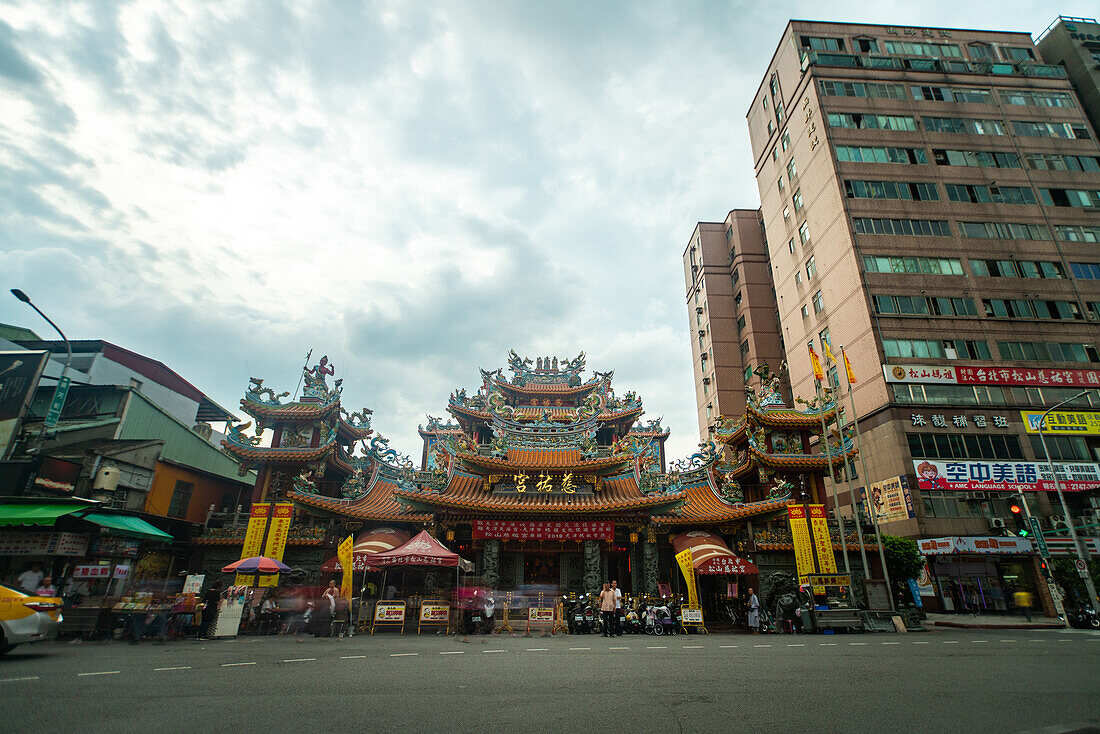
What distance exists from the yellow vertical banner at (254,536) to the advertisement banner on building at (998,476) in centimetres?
3422

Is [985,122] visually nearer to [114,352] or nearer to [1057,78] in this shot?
[1057,78]

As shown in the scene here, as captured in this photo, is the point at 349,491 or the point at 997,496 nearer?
the point at 349,491

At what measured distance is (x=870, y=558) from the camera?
81.1 feet

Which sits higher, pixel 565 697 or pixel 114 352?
pixel 114 352

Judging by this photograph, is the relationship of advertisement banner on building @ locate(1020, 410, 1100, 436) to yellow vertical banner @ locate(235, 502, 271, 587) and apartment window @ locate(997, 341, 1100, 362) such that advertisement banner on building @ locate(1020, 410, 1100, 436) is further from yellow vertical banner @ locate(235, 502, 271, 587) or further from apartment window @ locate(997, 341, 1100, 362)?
yellow vertical banner @ locate(235, 502, 271, 587)

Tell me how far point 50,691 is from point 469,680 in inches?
216

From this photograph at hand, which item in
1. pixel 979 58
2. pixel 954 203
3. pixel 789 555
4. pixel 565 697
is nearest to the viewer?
pixel 565 697

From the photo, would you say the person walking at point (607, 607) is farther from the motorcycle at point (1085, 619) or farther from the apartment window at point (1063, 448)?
the apartment window at point (1063, 448)

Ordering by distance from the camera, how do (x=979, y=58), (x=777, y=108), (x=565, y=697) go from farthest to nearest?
(x=777, y=108)
(x=979, y=58)
(x=565, y=697)

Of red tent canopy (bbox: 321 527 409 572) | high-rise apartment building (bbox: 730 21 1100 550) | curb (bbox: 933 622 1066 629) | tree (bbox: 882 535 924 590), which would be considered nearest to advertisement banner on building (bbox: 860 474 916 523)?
high-rise apartment building (bbox: 730 21 1100 550)

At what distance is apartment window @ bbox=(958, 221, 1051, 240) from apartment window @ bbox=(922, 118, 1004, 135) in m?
8.47

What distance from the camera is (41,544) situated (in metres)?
17.0

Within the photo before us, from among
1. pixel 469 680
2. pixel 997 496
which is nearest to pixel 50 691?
pixel 469 680

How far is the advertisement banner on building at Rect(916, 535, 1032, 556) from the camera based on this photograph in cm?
2822
